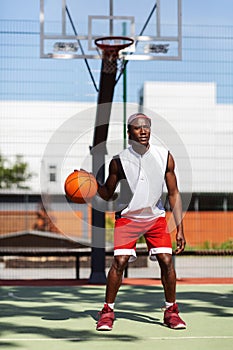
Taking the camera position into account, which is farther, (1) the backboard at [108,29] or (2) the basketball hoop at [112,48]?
(1) the backboard at [108,29]

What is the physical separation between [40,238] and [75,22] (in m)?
8.04

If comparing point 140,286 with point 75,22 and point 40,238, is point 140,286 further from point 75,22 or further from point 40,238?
point 40,238

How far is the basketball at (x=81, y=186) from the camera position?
688 centimetres

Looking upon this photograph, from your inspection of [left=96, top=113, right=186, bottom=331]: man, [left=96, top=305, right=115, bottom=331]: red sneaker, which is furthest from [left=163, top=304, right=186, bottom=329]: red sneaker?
[left=96, top=305, right=115, bottom=331]: red sneaker

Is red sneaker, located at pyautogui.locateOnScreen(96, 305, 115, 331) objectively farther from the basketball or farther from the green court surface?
the basketball

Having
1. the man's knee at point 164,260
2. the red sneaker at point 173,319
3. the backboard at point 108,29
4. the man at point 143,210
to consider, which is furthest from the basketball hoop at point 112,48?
the red sneaker at point 173,319

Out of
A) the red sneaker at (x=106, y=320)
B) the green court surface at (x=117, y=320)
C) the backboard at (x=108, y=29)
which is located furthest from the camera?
the backboard at (x=108, y=29)

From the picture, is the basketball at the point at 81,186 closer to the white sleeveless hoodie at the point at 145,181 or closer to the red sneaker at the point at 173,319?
the white sleeveless hoodie at the point at 145,181

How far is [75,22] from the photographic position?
12703mm

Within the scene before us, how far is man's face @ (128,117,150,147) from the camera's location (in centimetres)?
678

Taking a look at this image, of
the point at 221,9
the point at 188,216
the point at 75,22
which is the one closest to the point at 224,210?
the point at 188,216

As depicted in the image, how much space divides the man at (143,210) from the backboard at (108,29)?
192 inches

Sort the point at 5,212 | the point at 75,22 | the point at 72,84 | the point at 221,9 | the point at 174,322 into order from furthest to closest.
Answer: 1. the point at 5,212
2. the point at 221,9
3. the point at 72,84
4. the point at 75,22
5. the point at 174,322

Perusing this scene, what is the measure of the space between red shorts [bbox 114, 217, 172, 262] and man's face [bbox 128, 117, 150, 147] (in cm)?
68
